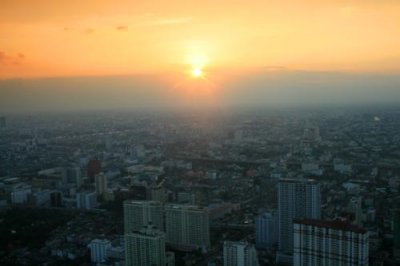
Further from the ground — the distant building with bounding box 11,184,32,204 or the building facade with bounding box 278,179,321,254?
the building facade with bounding box 278,179,321,254

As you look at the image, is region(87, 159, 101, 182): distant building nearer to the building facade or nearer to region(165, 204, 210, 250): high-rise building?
region(165, 204, 210, 250): high-rise building

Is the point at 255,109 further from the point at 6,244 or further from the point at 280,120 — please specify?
the point at 6,244

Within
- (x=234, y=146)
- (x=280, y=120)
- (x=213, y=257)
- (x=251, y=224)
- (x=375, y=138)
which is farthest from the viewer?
(x=280, y=120)

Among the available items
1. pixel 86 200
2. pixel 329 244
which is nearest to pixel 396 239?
pixel 329 244

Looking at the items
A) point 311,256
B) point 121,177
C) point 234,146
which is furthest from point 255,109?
point 311,256

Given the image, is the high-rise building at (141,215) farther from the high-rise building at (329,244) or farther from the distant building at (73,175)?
the distant building at (73,175)

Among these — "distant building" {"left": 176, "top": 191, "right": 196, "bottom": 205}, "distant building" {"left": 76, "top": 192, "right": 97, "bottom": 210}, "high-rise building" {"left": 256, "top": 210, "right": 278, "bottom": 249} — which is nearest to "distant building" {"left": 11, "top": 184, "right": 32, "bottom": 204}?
"distant building" {"left": 76, "top": 192, "right": 97, "bottom": 210}
